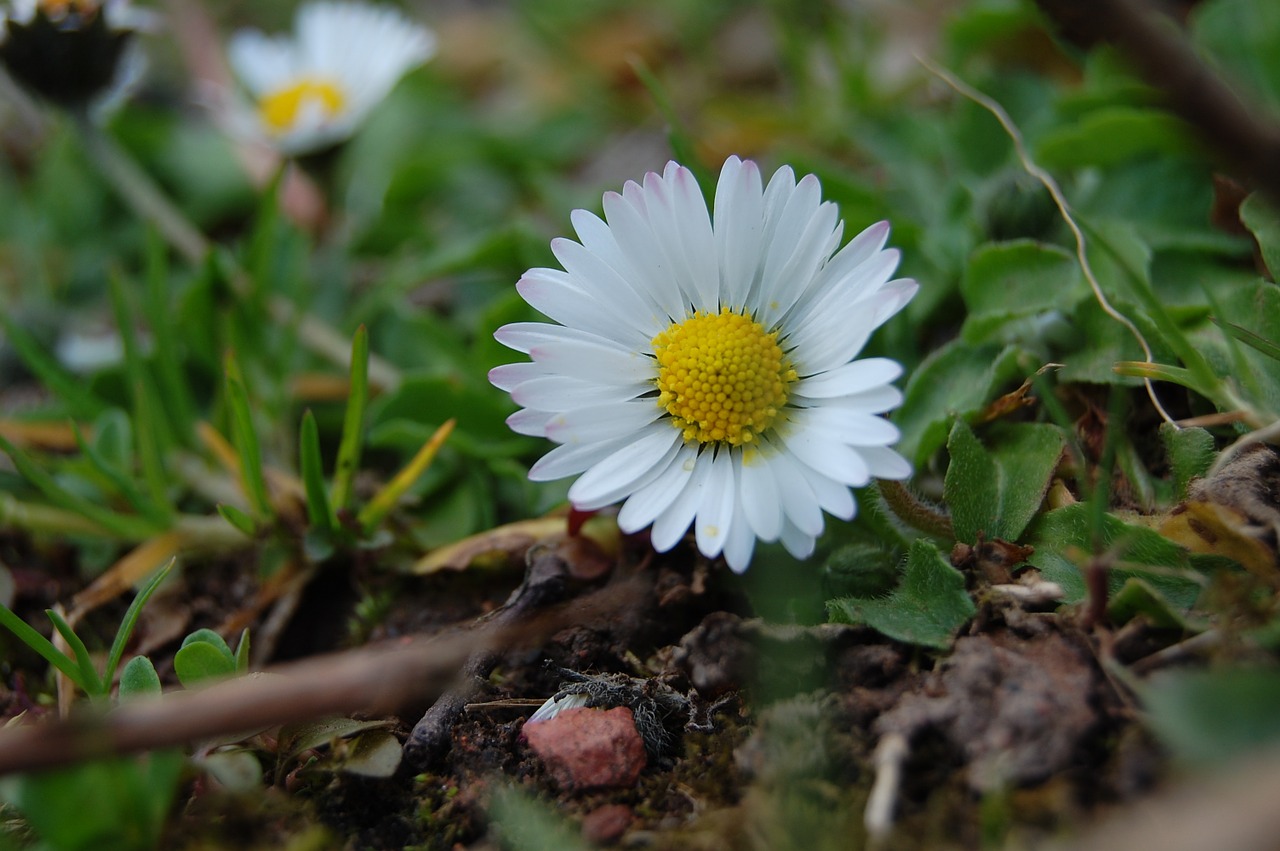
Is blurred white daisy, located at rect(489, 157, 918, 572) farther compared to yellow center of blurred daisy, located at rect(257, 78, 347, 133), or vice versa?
yellow center of blurred daisy, located at rect(257, 78, 347, 133)

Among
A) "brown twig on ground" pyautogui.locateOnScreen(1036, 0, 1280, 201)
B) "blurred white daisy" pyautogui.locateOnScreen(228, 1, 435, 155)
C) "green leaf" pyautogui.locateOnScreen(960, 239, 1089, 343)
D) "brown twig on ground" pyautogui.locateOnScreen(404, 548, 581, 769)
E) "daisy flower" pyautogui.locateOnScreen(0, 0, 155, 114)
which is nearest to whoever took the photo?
"brown twig on ground" pyautogui.locateOnScreen(1036, 0, 1280, 201)

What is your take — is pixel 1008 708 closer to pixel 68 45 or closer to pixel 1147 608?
pixel 1147 608

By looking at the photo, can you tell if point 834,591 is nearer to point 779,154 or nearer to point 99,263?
point 779,154

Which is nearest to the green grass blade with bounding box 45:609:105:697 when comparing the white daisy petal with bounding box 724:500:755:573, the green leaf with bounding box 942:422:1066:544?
the white daisy petal with bounding box 724:500:755:573

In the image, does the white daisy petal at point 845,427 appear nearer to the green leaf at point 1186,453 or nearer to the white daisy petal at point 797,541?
the white daisy petal at point 797,541

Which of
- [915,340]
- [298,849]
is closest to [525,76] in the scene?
[915,340]

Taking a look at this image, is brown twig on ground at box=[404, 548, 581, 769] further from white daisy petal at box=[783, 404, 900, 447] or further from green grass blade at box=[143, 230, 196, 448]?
green grass blade at box=[143, 230, 196, 448]

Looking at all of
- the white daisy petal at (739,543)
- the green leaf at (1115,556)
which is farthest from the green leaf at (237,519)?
the green leaf at (1115,556)
